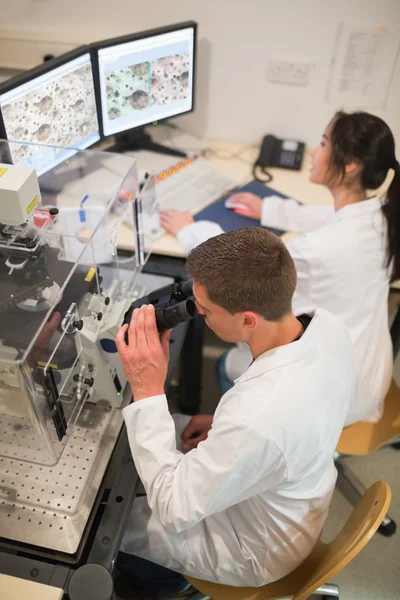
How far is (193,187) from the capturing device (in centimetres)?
202

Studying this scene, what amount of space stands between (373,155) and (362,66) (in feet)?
2.39

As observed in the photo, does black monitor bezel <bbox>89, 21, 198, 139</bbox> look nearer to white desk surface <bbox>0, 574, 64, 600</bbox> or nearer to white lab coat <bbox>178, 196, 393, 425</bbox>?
white lab coat <bbox>178, 196, 393, 425</bbox>

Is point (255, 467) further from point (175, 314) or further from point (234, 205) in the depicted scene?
point (234, 205)

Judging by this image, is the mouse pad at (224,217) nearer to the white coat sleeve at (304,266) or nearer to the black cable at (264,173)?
the black cable at (264,173)

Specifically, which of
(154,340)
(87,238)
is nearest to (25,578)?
(154,340)

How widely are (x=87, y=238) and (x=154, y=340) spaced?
0.36 meters

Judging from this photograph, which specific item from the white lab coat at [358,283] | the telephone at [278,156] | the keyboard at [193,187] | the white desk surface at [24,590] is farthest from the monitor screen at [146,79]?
the white desk surface at [24,590]

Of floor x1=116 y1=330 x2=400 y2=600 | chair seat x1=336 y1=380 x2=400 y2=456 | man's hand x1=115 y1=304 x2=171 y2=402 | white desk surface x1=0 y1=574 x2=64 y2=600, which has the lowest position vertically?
floor x1=116 y1=330 x2=400 y2=600

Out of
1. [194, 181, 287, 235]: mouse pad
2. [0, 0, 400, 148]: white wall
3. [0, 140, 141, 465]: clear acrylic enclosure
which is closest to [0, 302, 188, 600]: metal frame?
[0, 140, 141, 465]: clear acrylic enclosure

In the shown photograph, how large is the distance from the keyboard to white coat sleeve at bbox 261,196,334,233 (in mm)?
221

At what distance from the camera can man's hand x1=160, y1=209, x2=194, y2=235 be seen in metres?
1.81

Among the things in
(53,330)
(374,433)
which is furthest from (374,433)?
(53,330)

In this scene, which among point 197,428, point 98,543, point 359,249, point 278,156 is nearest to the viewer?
point 98,543

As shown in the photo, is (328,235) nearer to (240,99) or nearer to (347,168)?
(347,168)
